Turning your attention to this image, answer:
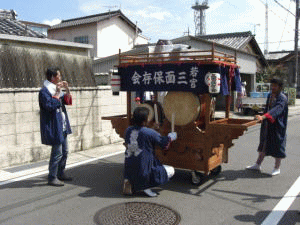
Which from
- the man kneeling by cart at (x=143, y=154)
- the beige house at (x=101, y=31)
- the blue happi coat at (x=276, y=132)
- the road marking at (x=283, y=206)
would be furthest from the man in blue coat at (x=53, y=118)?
the beige house at (x=101, y=31)

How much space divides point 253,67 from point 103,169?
16728 mm

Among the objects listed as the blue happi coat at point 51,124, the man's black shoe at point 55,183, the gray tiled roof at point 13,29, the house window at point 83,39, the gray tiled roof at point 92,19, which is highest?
the gray tiled roof at point 92,19

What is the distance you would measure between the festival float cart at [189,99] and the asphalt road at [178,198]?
0.48m

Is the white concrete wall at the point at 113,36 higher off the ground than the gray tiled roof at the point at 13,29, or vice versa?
the white concrete wall at the point at 113,36

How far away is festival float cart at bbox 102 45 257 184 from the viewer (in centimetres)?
486

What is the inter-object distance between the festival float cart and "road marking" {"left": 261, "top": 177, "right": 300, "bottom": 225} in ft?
3.67

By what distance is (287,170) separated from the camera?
620 cm

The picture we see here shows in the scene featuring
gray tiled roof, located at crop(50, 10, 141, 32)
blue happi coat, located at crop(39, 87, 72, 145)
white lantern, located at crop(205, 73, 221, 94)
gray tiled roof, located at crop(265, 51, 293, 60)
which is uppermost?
gray tiled roof, located at crop(50, 10, 141, 32)

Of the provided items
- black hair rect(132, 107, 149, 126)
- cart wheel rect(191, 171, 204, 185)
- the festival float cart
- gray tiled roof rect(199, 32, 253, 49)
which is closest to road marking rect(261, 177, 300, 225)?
the festival float cart

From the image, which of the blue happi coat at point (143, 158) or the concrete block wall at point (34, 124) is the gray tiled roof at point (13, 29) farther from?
the blue happi coat at point (143, 158)

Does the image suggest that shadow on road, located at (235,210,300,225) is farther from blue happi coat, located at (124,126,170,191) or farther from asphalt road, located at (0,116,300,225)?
blue happi coat, located at (124,126,170,191)

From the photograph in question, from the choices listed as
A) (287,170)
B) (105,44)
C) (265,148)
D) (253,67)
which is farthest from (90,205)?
(105,44)

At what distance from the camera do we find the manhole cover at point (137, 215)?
156 inches

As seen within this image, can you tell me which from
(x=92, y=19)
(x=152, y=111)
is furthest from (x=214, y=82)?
(x=92, y=19)
